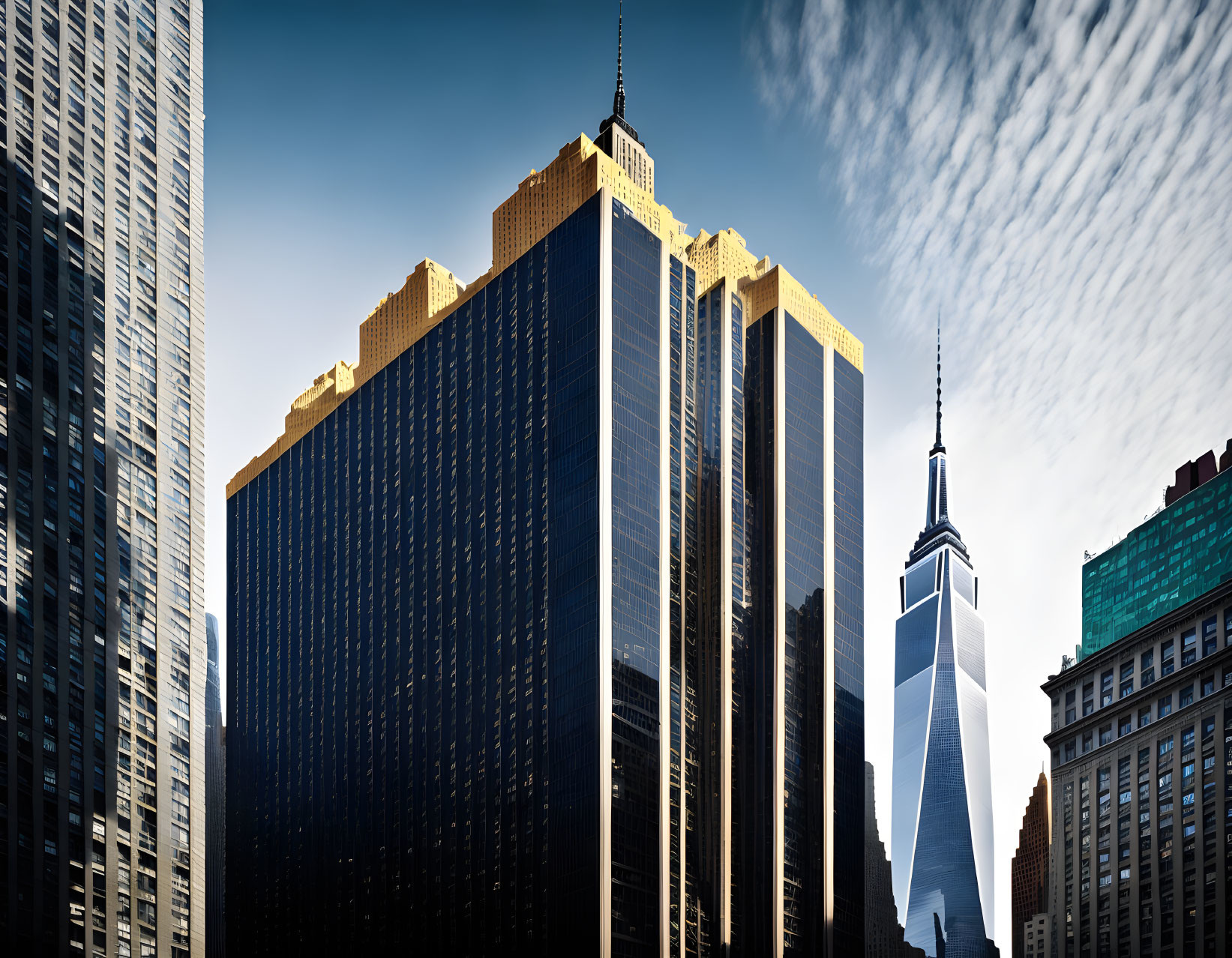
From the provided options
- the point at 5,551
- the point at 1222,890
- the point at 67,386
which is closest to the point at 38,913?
the point at 5,551

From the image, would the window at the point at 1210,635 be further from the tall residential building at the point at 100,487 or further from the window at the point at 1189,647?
the tall residential building at the point at 100,487

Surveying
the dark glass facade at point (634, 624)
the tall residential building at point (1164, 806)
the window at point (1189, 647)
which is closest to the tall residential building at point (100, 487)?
the dark glass facade at point (634, 624)

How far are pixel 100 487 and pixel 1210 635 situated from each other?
13350 cm

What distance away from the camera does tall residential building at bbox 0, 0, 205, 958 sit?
386ft

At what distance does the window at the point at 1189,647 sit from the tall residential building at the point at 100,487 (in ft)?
403

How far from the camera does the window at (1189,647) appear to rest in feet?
627

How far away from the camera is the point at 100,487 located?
130250mm

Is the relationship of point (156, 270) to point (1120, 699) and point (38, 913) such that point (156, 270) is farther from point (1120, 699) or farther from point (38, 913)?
point (1120, 699)

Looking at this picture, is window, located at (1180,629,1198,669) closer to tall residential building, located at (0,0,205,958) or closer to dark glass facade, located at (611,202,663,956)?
dark glass facade, located at (611,202,663,956)

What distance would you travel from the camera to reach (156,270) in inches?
5620

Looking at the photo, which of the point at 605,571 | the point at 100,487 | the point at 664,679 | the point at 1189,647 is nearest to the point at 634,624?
the point at 605,571

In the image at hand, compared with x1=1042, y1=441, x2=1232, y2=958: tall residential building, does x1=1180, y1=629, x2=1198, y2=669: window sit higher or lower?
higher

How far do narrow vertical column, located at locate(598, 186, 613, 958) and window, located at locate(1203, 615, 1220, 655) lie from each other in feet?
245

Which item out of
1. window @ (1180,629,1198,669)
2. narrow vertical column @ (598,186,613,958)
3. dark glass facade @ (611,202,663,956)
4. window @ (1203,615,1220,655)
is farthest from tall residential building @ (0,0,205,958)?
window @ (1203,615,1220,655)
